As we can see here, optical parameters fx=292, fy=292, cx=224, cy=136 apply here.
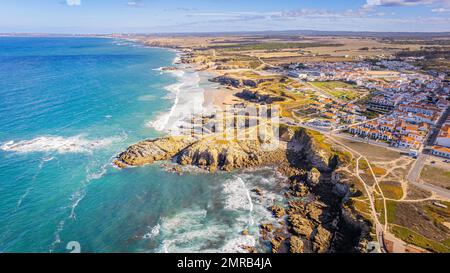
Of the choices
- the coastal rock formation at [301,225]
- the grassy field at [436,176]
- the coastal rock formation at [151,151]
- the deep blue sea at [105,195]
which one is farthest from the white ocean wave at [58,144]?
the grassy field at [436,176]

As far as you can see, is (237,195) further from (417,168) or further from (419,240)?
(417,168)

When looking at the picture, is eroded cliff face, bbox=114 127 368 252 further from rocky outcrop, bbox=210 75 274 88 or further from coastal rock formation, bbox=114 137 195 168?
rocky outcrop, bbox=210 75 274 88

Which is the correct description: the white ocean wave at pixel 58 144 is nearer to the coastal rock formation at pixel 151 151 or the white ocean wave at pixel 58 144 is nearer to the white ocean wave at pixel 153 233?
the coastal rock formation at pixel 151 151

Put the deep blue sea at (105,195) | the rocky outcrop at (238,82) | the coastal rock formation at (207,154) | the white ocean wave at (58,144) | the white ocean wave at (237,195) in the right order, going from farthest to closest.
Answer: the rocky outcrop at (238,82) < the white ocean wave at (58,144) < the coastal rock formation at (207,154) < the white ocean wave at (237,195) < the deep blue sea at (105,195)

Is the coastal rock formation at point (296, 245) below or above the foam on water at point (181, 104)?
below

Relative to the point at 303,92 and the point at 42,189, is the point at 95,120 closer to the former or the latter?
the point at 42,189

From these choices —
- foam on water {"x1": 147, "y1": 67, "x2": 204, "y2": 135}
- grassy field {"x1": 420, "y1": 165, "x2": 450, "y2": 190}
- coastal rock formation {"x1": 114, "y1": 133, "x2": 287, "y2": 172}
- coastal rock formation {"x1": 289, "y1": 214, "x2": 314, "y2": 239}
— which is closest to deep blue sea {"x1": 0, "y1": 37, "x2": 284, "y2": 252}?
coastal rock formation {"x1": 114, "y1": 133, "x2": 287, "y2": 172}

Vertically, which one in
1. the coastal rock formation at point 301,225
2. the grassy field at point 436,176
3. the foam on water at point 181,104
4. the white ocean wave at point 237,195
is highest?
the foam on water at point 181,104
